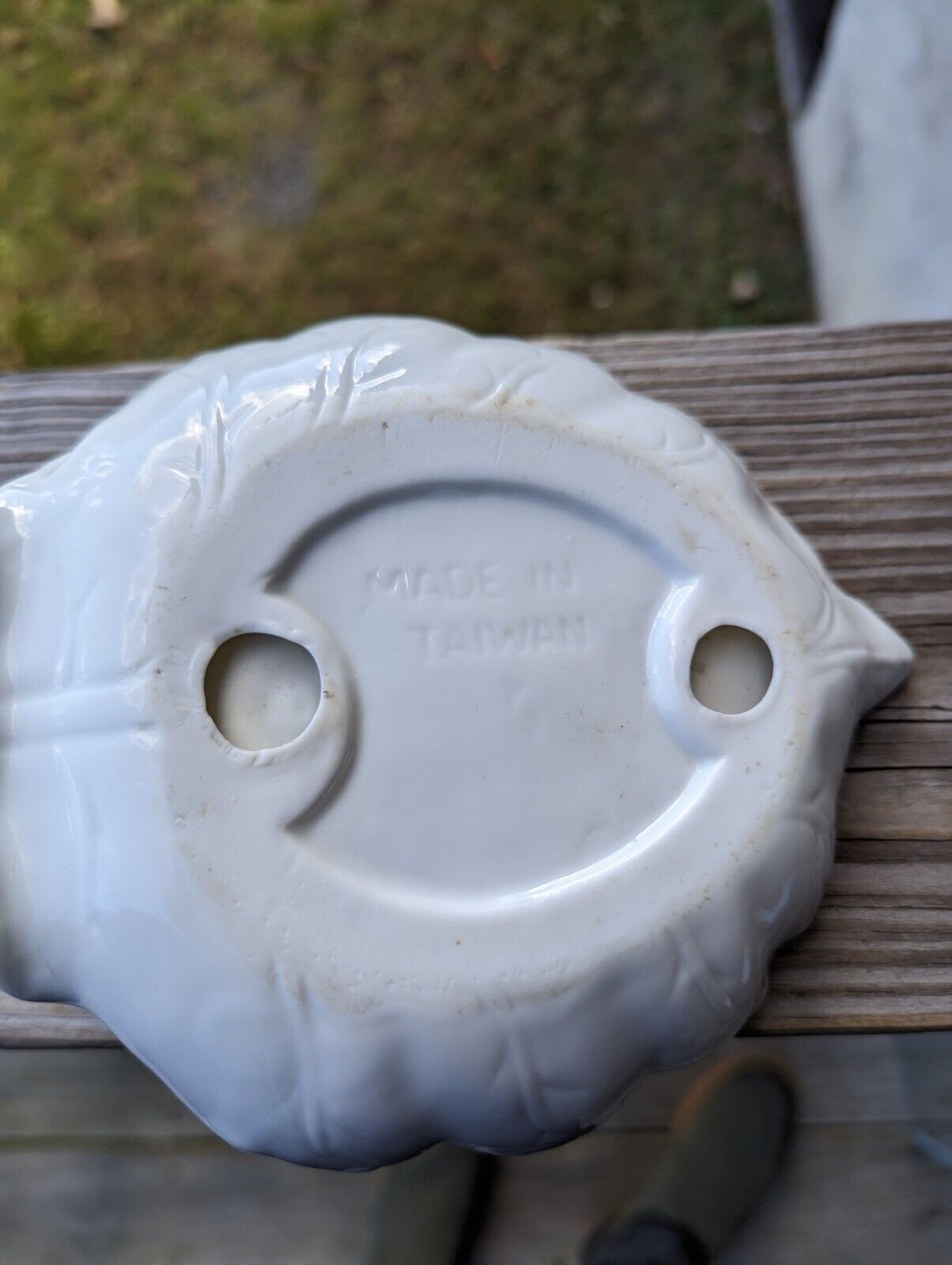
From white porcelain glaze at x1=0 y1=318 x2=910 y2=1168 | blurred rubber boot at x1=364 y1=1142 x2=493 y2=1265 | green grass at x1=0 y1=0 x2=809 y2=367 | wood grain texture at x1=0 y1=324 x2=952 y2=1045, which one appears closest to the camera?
white porcelain glaze at x1=0 y1=318 x2=910 y2=1168

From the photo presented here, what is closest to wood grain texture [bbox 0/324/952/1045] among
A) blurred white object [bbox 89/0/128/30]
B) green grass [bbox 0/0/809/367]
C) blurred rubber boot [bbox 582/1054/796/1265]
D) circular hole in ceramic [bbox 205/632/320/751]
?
circular hole in ceramic [bbox 205/632/320/751]

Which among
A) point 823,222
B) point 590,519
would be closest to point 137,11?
point 823,222

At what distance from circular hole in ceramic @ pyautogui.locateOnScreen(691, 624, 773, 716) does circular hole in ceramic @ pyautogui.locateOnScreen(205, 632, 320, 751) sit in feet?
0.95

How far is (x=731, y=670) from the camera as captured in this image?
0.76m

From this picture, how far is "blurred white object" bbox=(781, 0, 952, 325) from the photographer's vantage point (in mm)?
1371

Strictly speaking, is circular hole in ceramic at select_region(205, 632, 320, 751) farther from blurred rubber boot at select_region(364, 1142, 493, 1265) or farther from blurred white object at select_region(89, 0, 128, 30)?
blurred white object at select_region(89, 0, 128, 30)

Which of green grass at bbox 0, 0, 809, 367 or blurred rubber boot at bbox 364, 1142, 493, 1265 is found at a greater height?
green grass at bbox 0, 0, 809, 367

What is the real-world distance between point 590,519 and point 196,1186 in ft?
3.82

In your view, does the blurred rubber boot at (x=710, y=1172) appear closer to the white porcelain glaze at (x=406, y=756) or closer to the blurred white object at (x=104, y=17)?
the white porcelain glaze at (x=406, y=756)

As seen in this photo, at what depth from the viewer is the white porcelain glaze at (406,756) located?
668mm

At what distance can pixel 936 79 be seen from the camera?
4.44ft

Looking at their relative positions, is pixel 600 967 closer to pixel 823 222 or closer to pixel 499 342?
pixel 499 342

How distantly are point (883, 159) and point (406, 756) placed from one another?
1387 mm

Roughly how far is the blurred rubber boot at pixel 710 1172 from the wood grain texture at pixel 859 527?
73 centimetres
